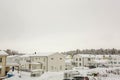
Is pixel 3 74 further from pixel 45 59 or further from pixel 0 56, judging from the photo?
pixel 45 59

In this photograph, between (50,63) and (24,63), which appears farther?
(24,63)

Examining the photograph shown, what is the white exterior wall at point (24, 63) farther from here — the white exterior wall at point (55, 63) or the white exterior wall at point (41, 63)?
the white exterior wall at point (55, 63)

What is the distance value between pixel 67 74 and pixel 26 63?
24.8 m

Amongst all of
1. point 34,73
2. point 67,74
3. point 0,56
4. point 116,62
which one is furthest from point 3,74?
point 116,62

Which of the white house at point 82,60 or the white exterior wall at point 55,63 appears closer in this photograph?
the white exterior wall at point 55,63

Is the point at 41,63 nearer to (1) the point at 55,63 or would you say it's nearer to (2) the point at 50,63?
(2) the point at 50,63

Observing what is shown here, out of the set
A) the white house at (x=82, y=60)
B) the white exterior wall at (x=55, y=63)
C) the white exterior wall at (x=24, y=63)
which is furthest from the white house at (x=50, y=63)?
the white house at (x=82, y=60)

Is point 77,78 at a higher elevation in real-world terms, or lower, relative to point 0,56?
lower

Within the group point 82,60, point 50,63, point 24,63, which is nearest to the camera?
point 50,63

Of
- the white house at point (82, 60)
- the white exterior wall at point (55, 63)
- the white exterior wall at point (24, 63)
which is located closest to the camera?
the white exterior wall at point (55, 63)

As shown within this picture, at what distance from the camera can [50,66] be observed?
5003cm

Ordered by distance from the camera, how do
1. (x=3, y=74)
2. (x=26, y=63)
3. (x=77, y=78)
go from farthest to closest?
(x=26, y=63)
(x=3, y=74)
(x=77, y=78)

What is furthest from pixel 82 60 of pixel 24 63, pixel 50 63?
pixel 50 63

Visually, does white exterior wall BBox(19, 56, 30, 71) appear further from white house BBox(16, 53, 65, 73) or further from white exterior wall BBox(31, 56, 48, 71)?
white exterior wall BBox(31, 56, 48, 71)
